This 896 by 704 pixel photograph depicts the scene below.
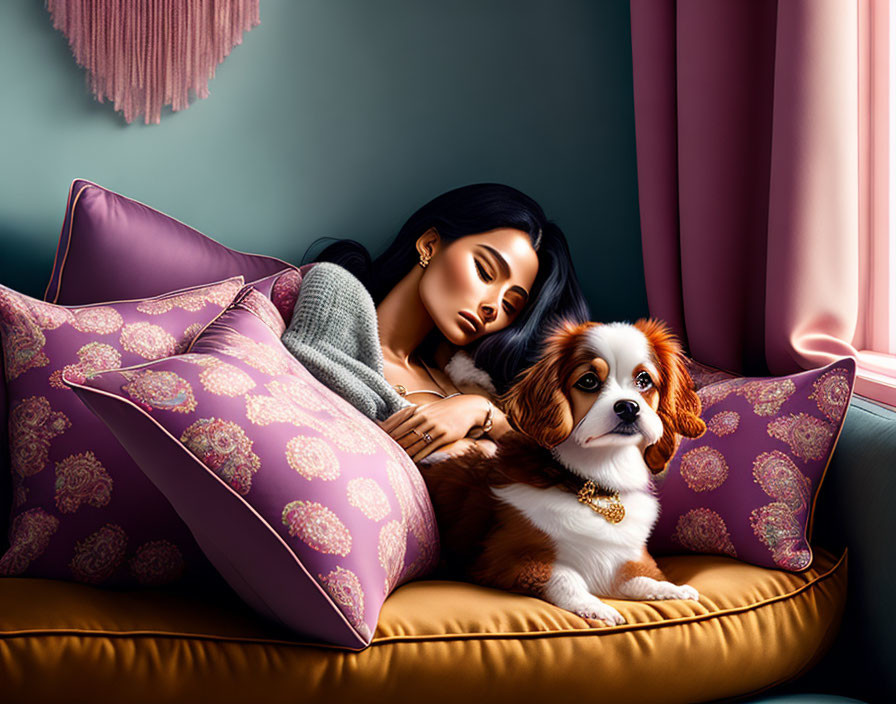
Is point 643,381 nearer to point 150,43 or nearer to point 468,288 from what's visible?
point 468,288

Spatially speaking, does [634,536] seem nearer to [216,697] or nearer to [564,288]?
[216,697]

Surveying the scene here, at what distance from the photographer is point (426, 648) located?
74 cm

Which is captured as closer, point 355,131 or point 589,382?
point 589,382

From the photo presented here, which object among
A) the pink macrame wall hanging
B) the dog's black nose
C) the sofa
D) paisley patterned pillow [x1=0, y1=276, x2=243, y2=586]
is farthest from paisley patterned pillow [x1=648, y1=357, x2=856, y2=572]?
the pink macrame wall hanging

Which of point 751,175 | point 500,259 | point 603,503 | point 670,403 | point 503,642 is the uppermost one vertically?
point 751,175

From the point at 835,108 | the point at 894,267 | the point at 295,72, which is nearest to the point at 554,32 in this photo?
the point at 295,72

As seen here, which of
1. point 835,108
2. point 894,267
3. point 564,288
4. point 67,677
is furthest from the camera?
point 564,288

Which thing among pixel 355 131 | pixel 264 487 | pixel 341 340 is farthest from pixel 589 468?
pixel 355 131

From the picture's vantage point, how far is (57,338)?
93 cm

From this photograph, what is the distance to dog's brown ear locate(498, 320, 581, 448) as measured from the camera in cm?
82

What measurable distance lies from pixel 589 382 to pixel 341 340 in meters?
0.58

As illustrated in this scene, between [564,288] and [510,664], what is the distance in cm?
92

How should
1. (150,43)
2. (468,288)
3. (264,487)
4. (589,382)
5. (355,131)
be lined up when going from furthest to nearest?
1. (355,131)
2. (150,43)
3. (468,288)
4. (589,382)
5. (264,487)

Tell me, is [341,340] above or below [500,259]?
below
